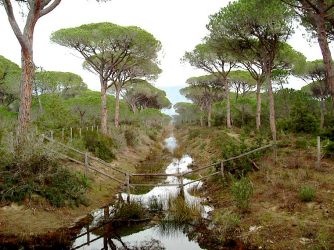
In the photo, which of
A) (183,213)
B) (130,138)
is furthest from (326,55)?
(130,138)

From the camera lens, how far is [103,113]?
29297 millimetres

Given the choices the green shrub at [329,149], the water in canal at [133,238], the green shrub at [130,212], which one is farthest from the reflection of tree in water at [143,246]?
the green shrub at [329,149]

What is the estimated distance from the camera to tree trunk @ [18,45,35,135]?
13820 mm

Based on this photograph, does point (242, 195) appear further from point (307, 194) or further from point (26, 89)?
point (26, 89)

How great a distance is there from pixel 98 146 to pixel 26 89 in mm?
8511

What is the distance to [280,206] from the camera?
11367mm

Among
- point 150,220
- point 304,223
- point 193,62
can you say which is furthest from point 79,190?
point 193,62

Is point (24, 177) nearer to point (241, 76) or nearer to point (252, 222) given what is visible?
point (252, 222)

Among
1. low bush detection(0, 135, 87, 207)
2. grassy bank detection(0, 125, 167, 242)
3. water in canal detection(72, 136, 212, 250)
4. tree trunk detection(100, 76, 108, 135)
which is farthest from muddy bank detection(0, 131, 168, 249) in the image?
tree trunk detection(100, 76, 108, 135)

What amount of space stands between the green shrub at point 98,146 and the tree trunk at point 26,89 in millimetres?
7236

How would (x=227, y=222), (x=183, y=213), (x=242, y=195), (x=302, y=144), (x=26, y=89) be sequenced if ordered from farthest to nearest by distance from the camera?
(x=302, y=144), (x=26, y=89), (x=183, y=213), (x=242, y=195), (x=227, y=222)

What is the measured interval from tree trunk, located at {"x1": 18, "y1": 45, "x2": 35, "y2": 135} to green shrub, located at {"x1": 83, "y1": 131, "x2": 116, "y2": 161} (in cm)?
724

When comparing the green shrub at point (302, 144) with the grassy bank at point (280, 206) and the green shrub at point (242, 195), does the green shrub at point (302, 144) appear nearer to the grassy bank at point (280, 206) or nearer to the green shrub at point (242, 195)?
the grassy bank at point (280, 206)

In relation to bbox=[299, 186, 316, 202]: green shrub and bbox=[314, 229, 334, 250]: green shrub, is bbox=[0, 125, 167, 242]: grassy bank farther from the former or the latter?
bbox=[299, 186, 316, 202]: green shrub
